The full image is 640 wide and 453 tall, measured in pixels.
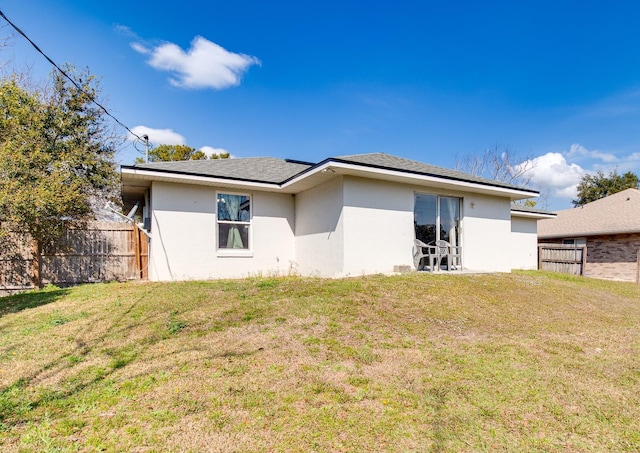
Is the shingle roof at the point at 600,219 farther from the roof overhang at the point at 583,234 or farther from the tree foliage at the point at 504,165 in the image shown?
the tree foliage at the point at 504,165

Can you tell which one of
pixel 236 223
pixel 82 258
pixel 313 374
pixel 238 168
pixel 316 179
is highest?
pixel 238 168

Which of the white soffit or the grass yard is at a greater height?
the white soffit

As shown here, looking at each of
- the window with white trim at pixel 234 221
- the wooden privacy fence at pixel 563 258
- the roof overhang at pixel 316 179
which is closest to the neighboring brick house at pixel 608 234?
the wooden privacy fence at pixel 563 258

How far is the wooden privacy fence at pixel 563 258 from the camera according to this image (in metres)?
13.9

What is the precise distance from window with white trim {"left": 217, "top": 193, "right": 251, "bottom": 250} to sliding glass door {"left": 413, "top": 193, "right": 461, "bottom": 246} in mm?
4926

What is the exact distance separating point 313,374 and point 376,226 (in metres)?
5.67

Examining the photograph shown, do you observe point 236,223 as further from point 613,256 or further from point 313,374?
point 613,256

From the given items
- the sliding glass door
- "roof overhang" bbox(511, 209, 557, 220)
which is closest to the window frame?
the sliding glass door

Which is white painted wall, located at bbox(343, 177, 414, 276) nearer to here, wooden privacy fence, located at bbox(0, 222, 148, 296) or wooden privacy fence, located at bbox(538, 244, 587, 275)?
wooden privacy fence, located at bbox(0, 222, 148, 296)

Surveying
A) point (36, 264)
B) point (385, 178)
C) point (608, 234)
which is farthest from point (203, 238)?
point (608, 234)

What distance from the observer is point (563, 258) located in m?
14.6

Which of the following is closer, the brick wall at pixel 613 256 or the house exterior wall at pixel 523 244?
the brick wall at pixel 613 256

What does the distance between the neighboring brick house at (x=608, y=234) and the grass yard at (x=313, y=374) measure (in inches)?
455

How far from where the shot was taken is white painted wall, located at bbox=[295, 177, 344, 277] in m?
8.36
